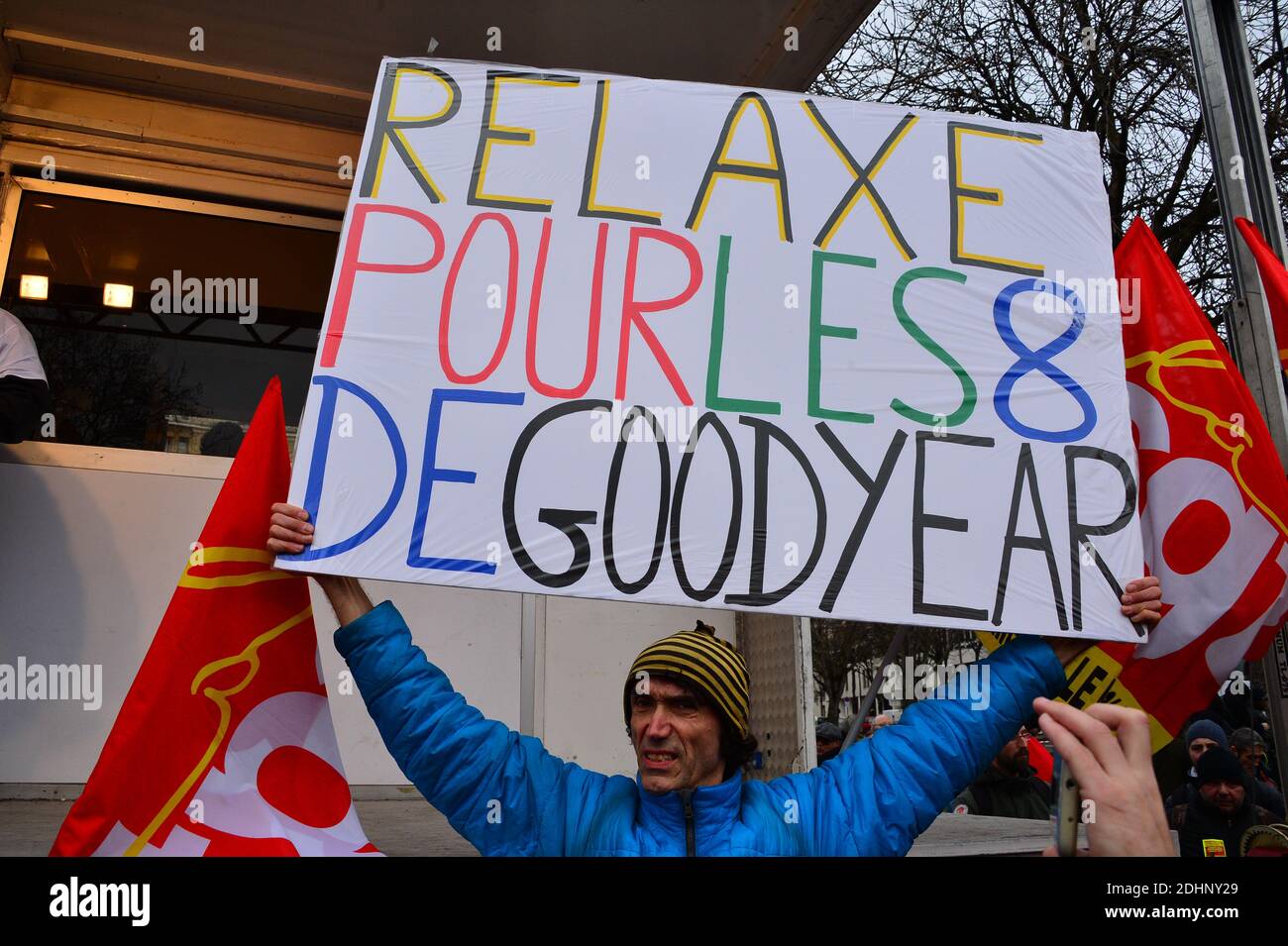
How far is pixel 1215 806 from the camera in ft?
17.2

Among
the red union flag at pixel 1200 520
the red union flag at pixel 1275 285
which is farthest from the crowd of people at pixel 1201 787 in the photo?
the red union flag at pixel 1275 285

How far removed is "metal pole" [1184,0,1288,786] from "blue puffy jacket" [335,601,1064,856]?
66.7 inches

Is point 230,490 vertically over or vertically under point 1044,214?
under

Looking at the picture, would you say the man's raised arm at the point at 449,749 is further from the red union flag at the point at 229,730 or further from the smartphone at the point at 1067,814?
the smartphone at the point at 1067,814

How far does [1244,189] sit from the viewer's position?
3.53 meters

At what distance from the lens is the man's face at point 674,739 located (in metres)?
2.29

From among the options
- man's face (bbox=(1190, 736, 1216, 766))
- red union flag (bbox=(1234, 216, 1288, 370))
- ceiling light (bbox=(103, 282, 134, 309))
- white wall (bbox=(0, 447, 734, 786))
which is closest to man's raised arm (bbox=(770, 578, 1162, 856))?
red union flag (bbox=(1234, 216, 1288, 370))

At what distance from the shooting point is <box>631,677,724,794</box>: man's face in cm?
229

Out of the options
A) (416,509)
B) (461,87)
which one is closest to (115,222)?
(461,87)

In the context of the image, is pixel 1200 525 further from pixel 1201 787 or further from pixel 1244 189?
pixel 1201 787

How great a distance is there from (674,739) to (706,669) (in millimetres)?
174

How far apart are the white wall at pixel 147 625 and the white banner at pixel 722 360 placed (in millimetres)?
2655
